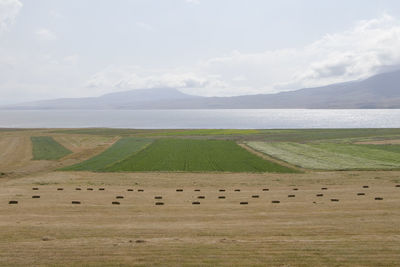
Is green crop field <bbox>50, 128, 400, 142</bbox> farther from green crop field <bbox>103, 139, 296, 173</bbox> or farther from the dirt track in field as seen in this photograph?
the dirt track in field

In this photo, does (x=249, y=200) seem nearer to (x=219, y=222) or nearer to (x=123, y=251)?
(x=219, y=222)

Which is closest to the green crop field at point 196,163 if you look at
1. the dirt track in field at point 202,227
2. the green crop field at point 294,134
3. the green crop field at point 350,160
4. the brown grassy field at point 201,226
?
the green crop field at point 350,160

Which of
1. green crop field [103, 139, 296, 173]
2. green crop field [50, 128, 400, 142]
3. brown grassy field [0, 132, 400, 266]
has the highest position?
green crop field [50, 128, 400, 142]

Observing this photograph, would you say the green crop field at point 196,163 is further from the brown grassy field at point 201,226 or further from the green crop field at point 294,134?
the green crop field at point 294,134

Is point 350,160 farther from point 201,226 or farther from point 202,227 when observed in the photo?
point 202,227

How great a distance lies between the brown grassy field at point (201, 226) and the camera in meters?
13.0

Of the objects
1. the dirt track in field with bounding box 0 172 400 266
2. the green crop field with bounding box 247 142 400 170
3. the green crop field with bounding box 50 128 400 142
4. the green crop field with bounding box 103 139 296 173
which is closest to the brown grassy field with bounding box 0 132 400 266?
the dirt track in field with bounding box 0 172 400 266

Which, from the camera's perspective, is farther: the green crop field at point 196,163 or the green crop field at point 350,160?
the green crop field at point 350,160

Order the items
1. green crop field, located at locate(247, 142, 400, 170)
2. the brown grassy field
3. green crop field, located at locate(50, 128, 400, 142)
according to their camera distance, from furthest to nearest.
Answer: green crop field, located at locate(50, 128, 400, 142) → green crop field, located at locate(247, 142, 400, 170) → the brown grassy field

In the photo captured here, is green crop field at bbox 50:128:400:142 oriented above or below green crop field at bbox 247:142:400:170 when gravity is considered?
above

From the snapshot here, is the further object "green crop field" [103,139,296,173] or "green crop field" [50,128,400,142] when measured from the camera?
"green crop field" [50,128,400,142]

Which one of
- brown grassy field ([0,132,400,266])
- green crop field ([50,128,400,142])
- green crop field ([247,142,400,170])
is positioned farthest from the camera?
green crop field ([50,128,400,142])

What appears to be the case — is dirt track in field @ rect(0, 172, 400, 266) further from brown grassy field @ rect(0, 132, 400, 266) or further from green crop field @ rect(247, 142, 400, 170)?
green crop field @ rect(247, 142, 400, 170)

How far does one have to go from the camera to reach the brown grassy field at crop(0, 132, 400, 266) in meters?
13.0
